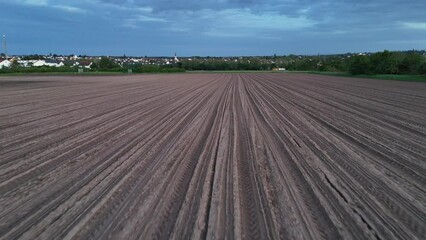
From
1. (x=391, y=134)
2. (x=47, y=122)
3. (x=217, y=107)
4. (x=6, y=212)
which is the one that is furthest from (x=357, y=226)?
(x=217, y=107)

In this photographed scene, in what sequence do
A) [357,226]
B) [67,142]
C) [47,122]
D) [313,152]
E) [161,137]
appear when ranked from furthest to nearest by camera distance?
[47,122]
[161,137]
[67,142]
[313,152]
[357,226]

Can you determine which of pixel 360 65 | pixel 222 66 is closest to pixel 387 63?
pixel 360 65

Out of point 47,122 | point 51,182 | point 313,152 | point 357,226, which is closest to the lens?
point 357,226

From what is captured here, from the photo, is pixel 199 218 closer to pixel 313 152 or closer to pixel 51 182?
pixel 51 182

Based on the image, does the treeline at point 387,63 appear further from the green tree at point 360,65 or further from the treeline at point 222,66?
the treeline at point 222,66

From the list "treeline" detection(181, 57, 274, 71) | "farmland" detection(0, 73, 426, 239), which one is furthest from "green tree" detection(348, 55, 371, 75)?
"treeline" detection(181, 57, 274, 71)

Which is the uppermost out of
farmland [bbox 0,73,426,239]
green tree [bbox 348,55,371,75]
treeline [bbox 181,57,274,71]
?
farmland [bbox 0,73,426,239]

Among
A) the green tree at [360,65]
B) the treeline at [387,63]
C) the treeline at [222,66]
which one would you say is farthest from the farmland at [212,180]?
the treeline at [222,66]

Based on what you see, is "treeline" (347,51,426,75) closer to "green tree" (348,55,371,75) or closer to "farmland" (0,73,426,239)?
"green tree" (348,55,371,75)
